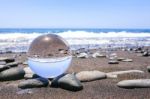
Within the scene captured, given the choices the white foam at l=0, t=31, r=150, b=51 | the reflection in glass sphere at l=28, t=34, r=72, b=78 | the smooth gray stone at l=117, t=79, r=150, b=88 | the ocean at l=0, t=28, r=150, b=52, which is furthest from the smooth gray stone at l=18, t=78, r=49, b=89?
the white foam at l=0, t=31, r=150, b=51

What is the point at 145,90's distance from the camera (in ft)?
19.6

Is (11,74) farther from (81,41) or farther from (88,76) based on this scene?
(81,41)

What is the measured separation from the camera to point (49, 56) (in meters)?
6.20

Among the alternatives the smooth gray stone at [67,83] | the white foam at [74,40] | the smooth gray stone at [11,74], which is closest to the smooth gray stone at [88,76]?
the smooth gray stone at [67,83]

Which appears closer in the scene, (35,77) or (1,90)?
(1,90)

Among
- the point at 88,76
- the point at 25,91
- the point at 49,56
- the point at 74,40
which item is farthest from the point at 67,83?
the point at 74,40

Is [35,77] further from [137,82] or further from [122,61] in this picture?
[122,61]

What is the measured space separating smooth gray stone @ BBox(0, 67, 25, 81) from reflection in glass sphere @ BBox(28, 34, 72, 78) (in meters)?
1.29

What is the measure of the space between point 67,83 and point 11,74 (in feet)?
6.46

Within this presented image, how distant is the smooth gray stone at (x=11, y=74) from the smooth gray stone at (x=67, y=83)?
145 cm

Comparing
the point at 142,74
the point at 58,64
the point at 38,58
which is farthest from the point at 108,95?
the point at 142,74

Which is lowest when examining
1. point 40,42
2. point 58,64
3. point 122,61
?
point 122,61

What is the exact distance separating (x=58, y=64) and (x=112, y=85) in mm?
1361

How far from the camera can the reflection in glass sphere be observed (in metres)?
6.04
